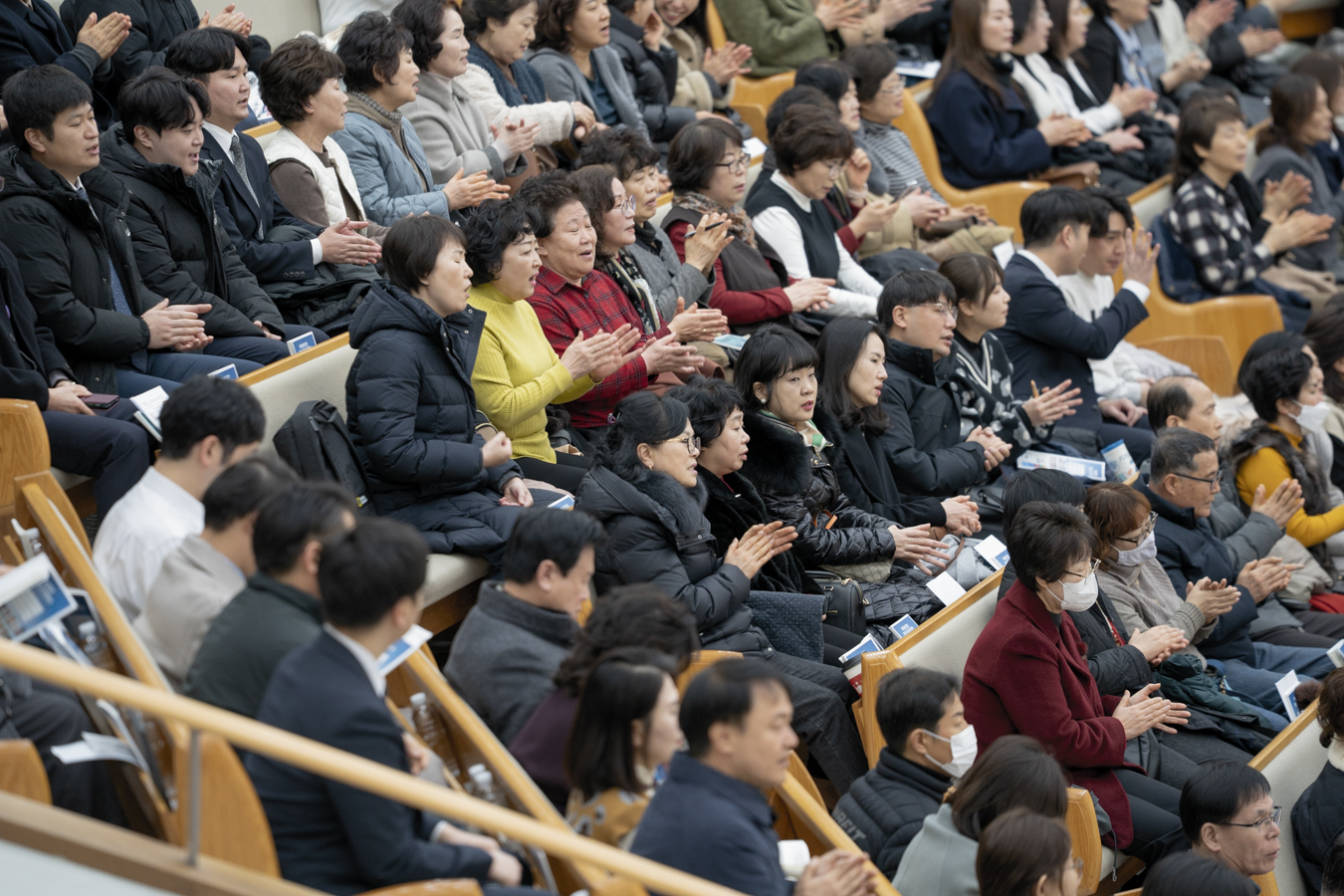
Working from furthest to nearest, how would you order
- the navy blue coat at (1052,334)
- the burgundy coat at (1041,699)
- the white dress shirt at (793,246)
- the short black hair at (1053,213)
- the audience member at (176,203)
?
the short black hair at (1053,213), the navy blue coat at (1052,334), the white dress shirt at (793,246), the audience member at (176,203), the burgundy coat at (1041,699)

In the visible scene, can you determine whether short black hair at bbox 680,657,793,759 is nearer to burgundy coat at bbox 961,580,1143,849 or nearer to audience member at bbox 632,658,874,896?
audience member at bbox 632,658,874,896

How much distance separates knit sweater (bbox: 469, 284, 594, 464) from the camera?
3.62m

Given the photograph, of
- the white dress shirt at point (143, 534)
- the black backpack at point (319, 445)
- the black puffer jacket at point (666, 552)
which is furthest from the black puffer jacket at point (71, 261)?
the black puffer jacket at point (666, 552)

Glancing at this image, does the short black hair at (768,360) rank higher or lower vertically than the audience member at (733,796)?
lower

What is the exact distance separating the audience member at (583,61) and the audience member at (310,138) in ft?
4.26

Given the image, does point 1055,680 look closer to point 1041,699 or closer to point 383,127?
point 1041,699

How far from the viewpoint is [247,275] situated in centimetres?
401

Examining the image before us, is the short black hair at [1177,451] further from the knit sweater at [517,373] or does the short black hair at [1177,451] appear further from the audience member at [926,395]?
the knit sweater at [517,373]

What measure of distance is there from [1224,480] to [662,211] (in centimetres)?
216

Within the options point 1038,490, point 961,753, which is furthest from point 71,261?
point 1038,490

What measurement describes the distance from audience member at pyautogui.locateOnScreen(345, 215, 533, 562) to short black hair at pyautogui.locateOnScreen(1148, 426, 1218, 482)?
1.99m

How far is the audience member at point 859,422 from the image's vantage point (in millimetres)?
4008

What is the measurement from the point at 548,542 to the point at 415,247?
104cm

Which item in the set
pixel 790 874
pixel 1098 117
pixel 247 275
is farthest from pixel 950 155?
pixel 790 874
